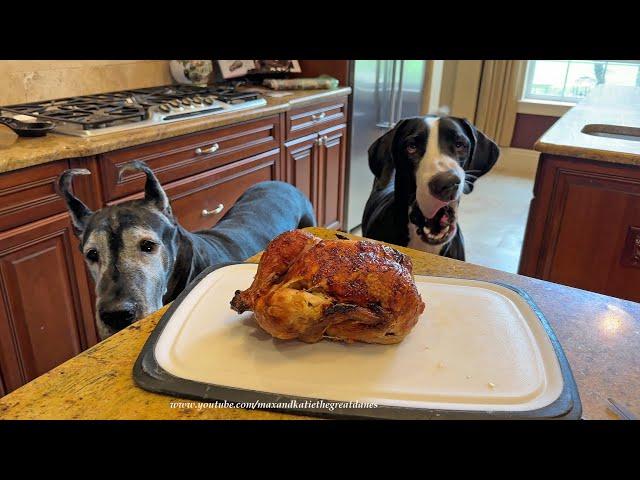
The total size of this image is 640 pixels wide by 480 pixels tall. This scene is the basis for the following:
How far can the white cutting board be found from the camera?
1.96 ft

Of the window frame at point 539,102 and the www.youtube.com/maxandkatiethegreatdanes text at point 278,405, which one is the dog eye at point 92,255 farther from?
the window frame at point 539,102

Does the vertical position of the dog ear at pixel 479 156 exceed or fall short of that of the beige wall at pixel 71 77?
it falls short

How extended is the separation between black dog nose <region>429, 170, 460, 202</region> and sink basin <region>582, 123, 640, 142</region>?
1199 millimetres

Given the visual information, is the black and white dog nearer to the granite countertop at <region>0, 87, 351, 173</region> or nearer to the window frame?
the granite countertop at <region>0, 87, 351, 173</region>

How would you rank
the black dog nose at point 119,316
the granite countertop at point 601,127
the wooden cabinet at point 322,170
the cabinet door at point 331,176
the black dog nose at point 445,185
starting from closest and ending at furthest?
1. the black dog nose at point 119,316
2. the black dog nose at point 445,185
3. the granite countertop at point 601,127
4. the wooden cabinet at point 322,170
5. the cabinet door at point 331,176

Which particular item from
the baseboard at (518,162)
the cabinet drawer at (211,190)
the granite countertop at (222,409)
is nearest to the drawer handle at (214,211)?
the cabinet drawer at (211,190)

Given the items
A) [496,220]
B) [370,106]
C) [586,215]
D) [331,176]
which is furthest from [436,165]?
[496,220]

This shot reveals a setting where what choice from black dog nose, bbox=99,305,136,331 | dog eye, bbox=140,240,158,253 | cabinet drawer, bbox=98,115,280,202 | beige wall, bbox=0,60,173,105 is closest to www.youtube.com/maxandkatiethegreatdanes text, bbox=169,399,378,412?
black dog nose, bbox=99,305,136,331

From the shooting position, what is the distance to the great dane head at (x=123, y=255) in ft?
3.81

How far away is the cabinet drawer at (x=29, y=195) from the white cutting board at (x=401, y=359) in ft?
3.51

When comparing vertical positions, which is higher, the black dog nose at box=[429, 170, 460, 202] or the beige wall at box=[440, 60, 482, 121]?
the black dog nose at box=[429, 170, 460, 202]
